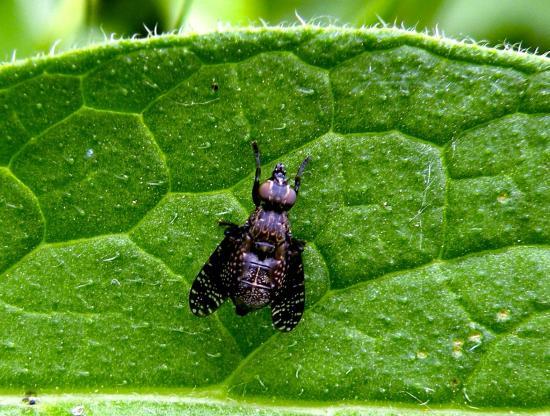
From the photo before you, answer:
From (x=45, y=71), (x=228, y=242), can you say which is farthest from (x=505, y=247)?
(x=45, y=71)

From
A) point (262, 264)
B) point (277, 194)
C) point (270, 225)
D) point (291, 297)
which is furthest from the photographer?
point (262, 264)

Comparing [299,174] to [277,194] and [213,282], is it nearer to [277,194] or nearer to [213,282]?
[277,194]

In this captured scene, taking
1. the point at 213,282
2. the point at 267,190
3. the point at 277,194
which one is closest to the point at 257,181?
the point at 267,190

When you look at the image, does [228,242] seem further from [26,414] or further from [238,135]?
[26,414]

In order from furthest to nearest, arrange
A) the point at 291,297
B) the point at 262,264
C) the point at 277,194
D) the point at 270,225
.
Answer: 1. the point at 262,264
2. the point at 270,225
3. the point at 291,297
4. the point at 277,194

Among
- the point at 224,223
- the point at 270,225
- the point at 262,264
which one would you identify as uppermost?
the point at 270,225

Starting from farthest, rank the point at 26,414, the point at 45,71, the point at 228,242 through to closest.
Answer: the point at 228,242, the point at 26,414, the point at 45,71

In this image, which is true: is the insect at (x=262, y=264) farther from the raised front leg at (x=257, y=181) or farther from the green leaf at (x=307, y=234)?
the green leaf at (x=307, y=234)

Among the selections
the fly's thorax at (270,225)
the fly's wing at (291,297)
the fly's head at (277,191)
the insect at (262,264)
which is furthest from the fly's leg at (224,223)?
the fly's wing at (291,297)
